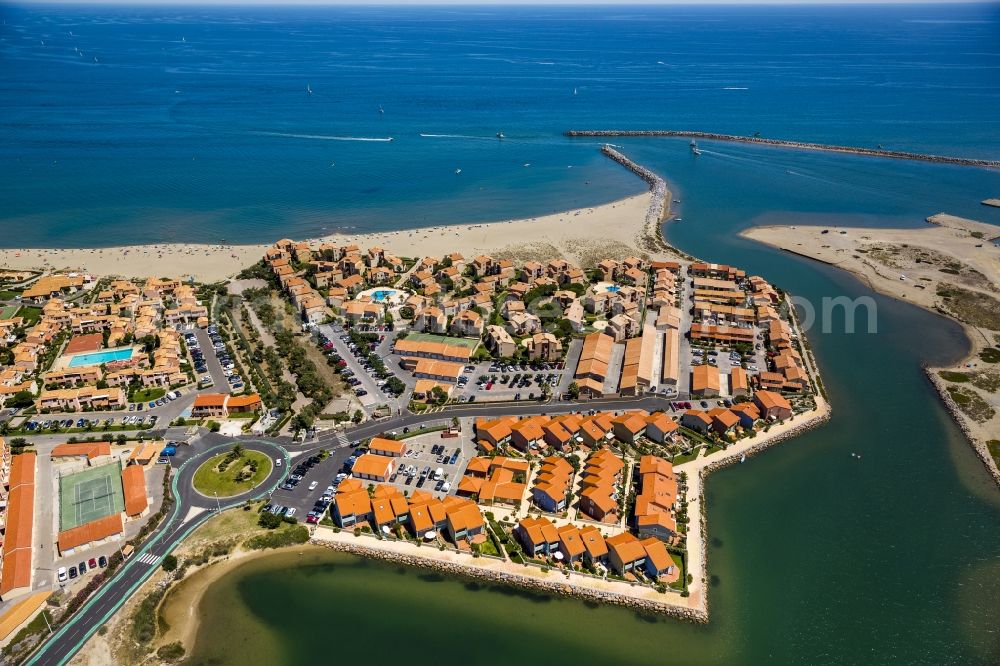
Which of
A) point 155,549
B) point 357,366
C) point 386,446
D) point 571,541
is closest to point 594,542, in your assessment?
point 571,541

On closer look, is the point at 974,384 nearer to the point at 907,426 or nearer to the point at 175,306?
the point at 907,426

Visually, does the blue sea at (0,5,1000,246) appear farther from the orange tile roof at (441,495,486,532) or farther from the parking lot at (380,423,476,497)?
the orange tile roof at (441,495,486,532)

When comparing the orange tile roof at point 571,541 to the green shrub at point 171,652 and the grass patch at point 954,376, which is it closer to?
the green shrub at point 171,652

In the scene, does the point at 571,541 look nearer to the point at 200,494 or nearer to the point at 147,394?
the point at 200,494

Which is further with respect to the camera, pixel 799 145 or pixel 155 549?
pixel 799 145

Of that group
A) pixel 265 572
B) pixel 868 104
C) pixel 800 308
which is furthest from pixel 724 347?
pixel 868 104
